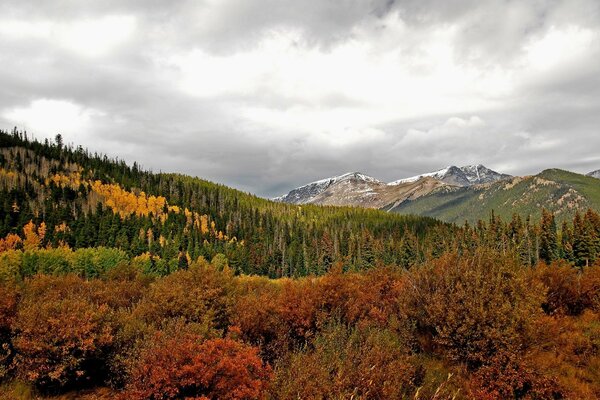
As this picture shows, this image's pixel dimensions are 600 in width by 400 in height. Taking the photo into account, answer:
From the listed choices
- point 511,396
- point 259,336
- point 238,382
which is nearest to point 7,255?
point 259,336

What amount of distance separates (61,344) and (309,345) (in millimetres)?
15705

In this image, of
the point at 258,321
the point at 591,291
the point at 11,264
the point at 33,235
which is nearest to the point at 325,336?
the point at 258,321

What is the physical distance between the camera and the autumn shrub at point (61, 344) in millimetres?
19516

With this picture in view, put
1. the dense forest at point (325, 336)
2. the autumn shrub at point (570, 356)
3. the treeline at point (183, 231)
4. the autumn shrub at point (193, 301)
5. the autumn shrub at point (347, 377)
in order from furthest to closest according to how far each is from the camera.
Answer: the treeline at point (183, 231)
the autumn shrub at point (193, 301)
the autumn shrub at point (570, 356)
the dense forest at point (325, 336)
the autumn shrub at point (347, 377)

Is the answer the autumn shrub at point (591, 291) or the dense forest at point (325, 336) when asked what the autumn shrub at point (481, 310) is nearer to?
the dense forest at point (325, 336)

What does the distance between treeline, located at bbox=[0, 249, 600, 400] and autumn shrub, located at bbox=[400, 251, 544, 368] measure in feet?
0.25

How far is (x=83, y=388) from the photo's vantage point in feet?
69.4

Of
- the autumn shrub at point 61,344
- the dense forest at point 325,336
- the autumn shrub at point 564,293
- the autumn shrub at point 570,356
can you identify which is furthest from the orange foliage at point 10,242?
the autumn shrub at point 570,356

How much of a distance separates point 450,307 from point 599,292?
21623 millimetres

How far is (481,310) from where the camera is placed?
753 inches

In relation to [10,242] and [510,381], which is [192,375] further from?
[10,242]

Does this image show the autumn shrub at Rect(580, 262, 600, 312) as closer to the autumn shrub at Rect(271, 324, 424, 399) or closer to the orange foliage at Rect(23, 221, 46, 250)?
the autumn shrub at Rect(271, 324, 424, 399)

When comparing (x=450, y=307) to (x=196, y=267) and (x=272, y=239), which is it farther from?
(x=272, y=239)

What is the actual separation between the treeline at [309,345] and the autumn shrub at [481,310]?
0.08 m
